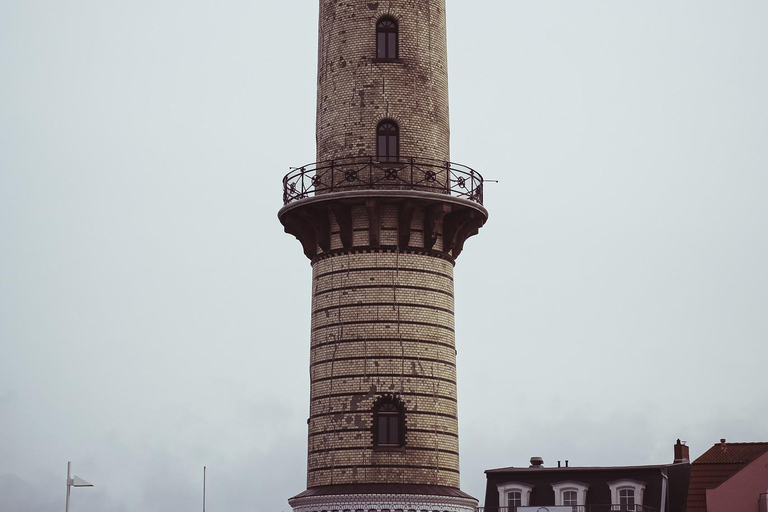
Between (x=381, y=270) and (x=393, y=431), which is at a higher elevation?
(x=381, y=270)

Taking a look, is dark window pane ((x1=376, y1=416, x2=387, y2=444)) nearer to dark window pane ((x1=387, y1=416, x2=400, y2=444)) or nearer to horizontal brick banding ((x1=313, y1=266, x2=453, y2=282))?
dark window pane ((x1=387, y1=416, x2=400, y2=444))

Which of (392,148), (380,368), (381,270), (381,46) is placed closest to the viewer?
(380,368)

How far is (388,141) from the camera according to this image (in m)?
46.1

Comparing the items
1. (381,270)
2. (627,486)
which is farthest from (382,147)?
(627,486)

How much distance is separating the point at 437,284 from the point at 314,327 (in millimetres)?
4045

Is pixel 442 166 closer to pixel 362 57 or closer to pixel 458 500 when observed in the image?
pixel 362 57

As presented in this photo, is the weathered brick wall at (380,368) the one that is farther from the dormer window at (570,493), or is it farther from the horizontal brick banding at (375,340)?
the dormer window at (570,493)

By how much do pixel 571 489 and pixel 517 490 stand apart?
216cm

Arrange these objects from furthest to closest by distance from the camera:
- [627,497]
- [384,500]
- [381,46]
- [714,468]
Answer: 1. [627,497]
2. [714,468]
3. [381,46]
4. [384,500]

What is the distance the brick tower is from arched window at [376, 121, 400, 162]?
3 cm

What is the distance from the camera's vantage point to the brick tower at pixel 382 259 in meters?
43.8

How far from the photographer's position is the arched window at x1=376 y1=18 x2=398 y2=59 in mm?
46875

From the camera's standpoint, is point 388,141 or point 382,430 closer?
point 382,430

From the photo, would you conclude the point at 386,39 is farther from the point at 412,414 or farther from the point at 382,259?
the point at 412,414
